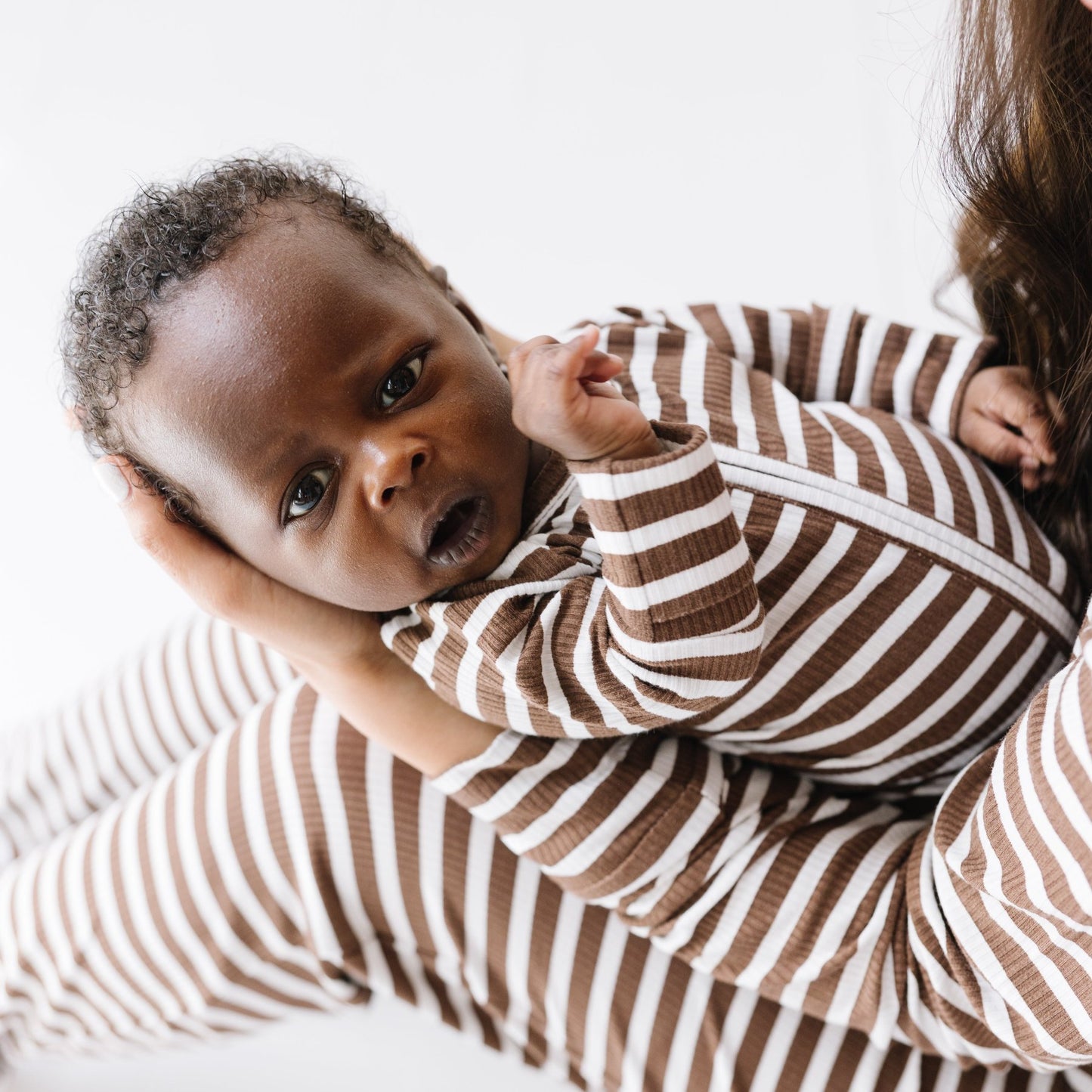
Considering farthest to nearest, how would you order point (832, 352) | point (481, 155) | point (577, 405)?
point (481, 155), point (832, 352), point (577, 405)

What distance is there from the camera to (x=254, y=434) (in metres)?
0.67

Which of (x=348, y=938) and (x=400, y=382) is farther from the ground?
(x=400, y=382)

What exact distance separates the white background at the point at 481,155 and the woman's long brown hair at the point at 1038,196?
460mm

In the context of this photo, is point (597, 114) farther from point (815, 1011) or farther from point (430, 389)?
point (815, 1011)

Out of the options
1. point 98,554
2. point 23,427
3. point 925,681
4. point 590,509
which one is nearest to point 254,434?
point 590,509

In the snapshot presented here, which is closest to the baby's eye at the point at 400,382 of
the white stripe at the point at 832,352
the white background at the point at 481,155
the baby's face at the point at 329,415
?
the baby's face at the point at 329,415

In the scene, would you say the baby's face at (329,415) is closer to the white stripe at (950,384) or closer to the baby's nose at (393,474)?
the baby's nose at (393,474)

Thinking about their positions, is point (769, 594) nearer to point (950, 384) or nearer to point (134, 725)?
point (950, 384)

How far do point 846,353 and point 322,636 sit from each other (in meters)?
0.48

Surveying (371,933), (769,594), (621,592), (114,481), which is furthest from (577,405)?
(371,933)

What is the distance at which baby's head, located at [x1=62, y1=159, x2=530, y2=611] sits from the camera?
67cm

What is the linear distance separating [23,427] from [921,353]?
1.12 metres

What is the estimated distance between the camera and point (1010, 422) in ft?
2.69

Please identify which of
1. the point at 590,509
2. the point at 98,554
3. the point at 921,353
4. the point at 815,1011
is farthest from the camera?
the point at 98,554
